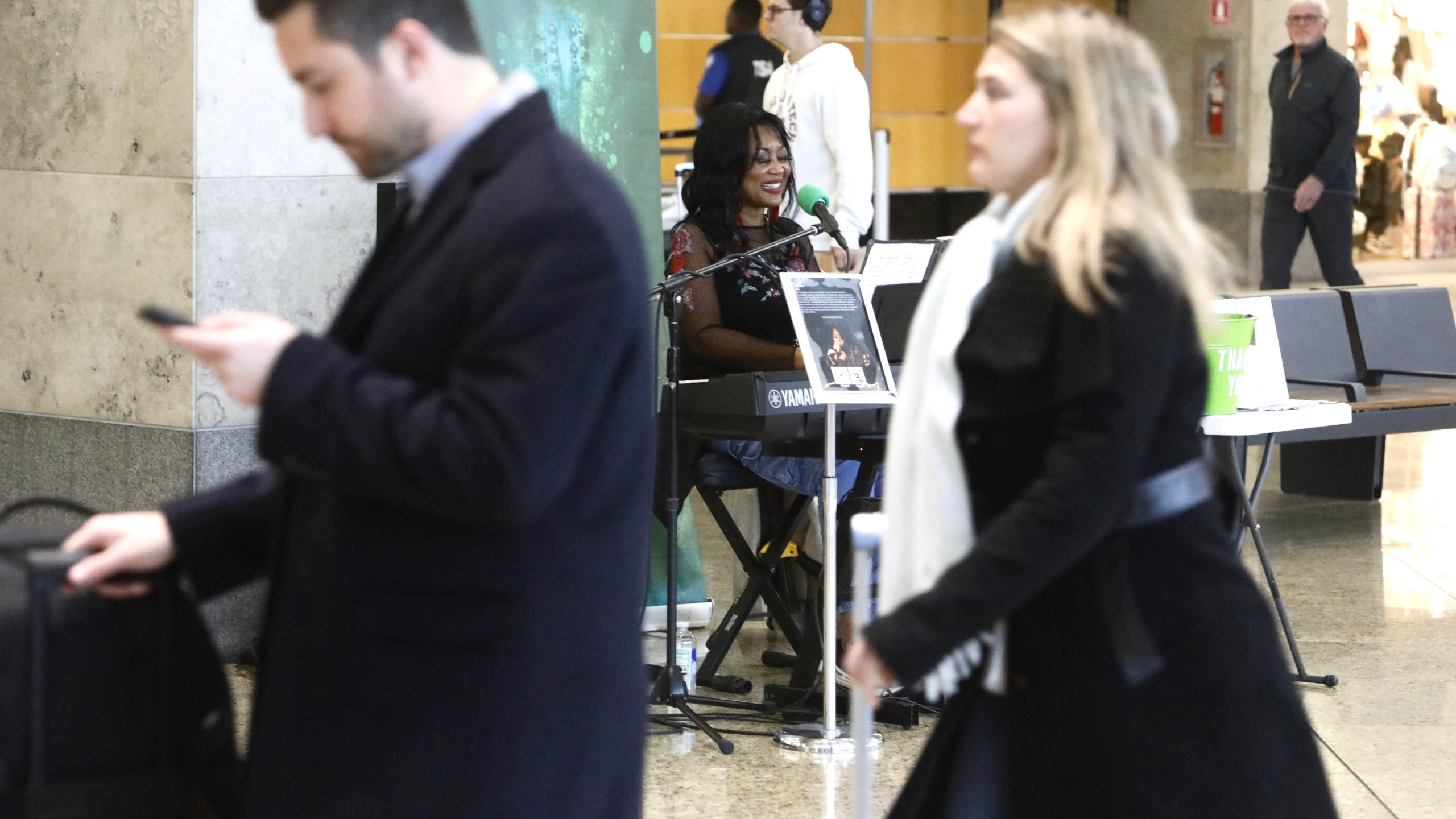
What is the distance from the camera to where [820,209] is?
468cm

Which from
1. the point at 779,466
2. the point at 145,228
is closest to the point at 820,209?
the point at 779,466

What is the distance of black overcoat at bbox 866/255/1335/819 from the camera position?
6.79 feet

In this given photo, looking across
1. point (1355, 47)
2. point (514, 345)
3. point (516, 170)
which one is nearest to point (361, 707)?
point (514, 345)

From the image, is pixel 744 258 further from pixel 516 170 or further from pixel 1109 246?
pixel 516 170

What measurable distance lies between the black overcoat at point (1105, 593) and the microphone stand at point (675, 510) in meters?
2.33

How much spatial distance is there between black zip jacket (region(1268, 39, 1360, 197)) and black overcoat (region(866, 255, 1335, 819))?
879cm

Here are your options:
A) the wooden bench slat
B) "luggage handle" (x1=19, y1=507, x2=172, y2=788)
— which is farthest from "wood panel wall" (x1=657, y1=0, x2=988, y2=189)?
"luggage handle" (x1=19, y1=507, x2=172, y2=788)

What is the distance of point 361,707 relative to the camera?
1783 mm

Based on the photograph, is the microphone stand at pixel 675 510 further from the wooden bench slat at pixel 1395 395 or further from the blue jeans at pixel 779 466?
the wooden bench slat at pixel 1395 395

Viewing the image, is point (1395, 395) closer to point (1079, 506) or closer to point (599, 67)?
point (599, 67)

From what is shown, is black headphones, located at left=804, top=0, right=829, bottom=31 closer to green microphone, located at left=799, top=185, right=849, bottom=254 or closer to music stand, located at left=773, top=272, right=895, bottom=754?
green microphone, located at left=799, top=185, right=849, bottom=254

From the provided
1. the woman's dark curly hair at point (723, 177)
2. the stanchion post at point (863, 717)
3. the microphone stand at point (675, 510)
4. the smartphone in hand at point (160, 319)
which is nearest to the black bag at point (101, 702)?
the smartphone in hand at point (160, 319)

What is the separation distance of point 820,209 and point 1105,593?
2.66 meters

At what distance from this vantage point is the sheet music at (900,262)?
18.0 feet
